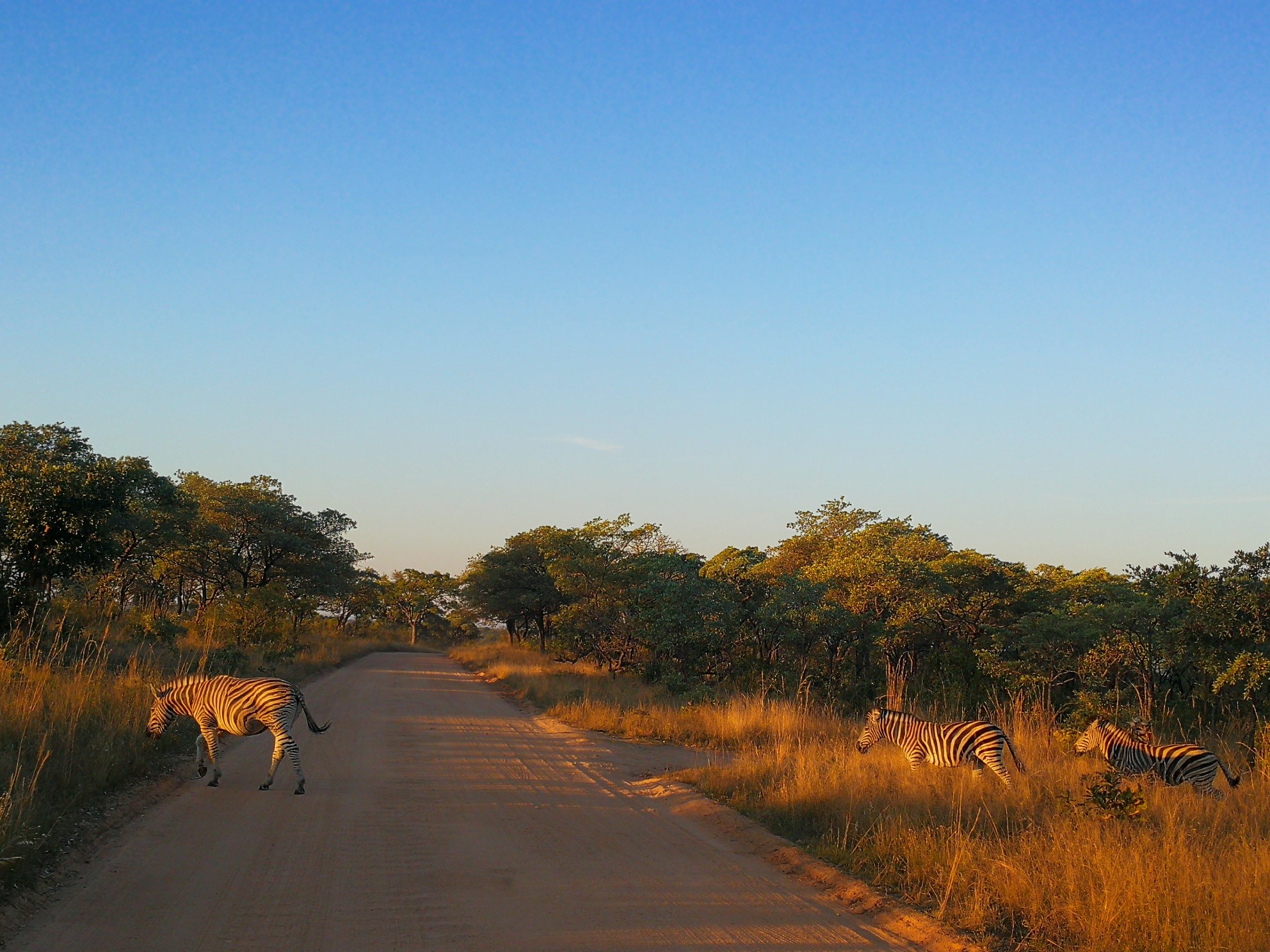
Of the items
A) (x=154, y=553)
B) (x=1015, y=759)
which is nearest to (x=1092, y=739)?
(x=1015, y=759)

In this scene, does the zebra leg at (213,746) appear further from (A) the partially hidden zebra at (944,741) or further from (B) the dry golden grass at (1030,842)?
(A) the partially hidden zebra at (944,741)

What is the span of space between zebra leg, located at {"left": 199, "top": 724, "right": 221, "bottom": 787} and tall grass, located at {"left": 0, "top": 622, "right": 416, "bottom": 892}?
0.68 m

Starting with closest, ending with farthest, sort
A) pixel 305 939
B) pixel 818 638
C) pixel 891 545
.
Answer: pixel 305 939 → pixel 818 638 → pixel 891 545

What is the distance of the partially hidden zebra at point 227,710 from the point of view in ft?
33.7

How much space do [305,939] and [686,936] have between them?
2.34 m

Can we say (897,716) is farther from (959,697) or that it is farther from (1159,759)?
(959,697)

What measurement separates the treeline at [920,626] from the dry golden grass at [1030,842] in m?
2.28

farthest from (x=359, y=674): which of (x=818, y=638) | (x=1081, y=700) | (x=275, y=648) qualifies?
(x=1081, y=700)

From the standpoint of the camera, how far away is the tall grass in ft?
22.1

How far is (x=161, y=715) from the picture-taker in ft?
35.4

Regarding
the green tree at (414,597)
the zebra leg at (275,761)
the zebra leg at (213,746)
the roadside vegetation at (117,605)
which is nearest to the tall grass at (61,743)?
the roadside vegetation at (117,605)

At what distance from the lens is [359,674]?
3056 centimetres

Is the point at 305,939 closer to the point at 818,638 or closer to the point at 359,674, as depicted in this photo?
the point at 818,638

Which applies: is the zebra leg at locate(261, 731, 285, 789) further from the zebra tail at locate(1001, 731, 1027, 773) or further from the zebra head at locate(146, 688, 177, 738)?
the zebra tail at locate(1001, 731, 1027, 773)
